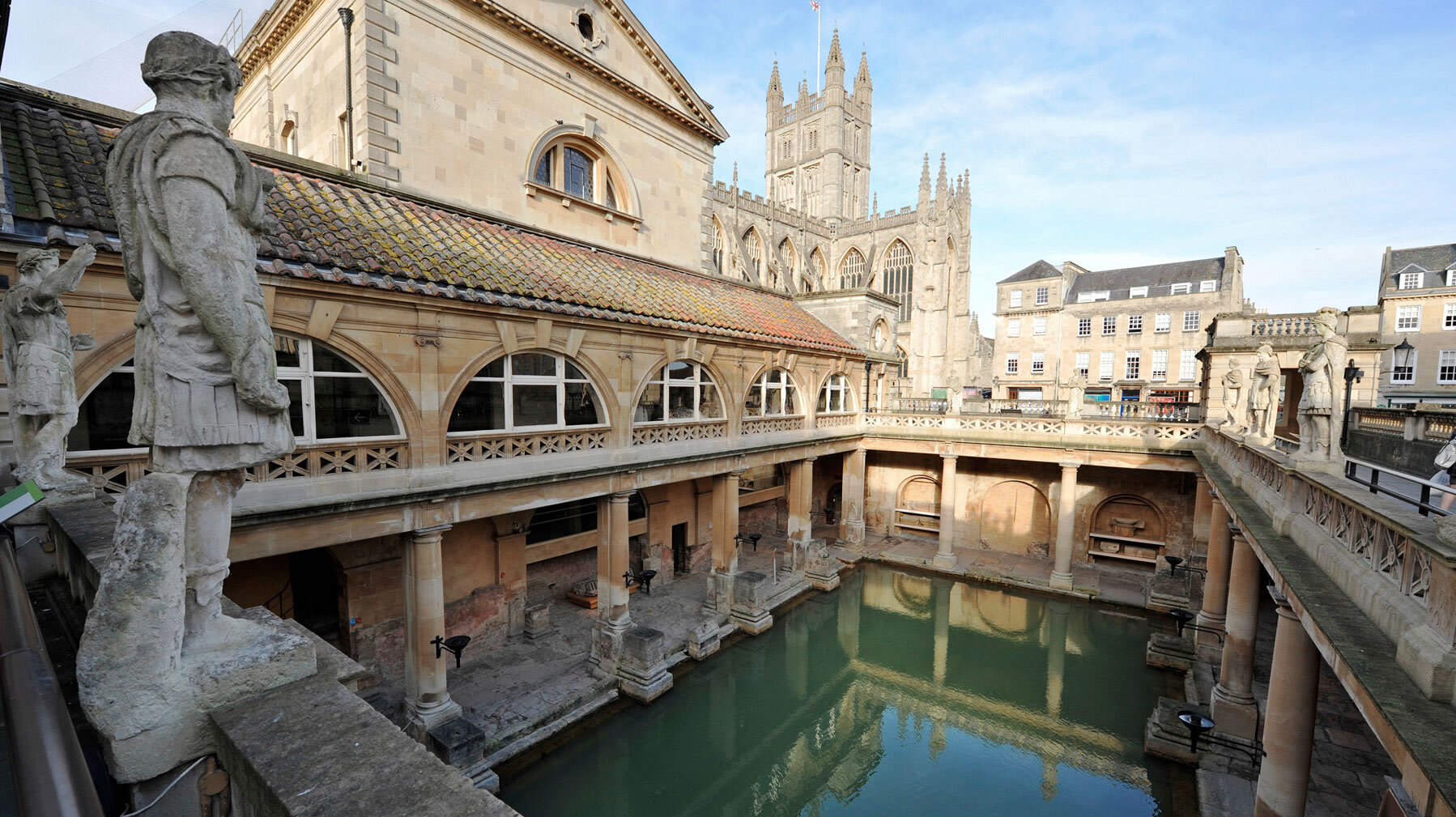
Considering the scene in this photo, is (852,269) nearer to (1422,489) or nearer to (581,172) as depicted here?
(581,172)

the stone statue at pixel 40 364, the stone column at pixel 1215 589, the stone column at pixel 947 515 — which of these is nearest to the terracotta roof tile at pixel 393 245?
the stone statue at pixel 40 364

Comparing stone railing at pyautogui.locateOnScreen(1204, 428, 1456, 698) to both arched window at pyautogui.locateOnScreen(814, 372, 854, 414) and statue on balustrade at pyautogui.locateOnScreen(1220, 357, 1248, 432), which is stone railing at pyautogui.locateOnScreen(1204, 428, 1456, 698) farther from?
arched window at pyautogui.locateOnScreen(814, 372, 854, 414)

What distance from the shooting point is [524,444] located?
11.0 meters

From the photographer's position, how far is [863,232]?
1934 inches

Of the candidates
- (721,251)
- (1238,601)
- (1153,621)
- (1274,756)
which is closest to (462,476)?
(1274,756)

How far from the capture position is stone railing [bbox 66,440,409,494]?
689 cm

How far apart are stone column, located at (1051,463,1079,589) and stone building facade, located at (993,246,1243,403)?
1911 centimetres

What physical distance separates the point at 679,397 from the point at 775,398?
3444 mm

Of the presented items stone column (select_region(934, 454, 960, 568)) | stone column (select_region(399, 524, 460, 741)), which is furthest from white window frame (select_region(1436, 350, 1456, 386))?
stone column (select_region(399, 524, 460, 741))

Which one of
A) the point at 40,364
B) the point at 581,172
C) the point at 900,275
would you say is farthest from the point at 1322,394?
the point at 900,275

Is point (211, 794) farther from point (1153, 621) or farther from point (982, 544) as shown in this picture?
point (982, 544)

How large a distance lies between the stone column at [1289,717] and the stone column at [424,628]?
39.6 feet

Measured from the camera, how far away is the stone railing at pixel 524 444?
10195mm

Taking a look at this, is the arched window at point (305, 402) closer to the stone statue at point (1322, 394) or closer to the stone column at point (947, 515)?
the stone statue at point (1322, 394)
